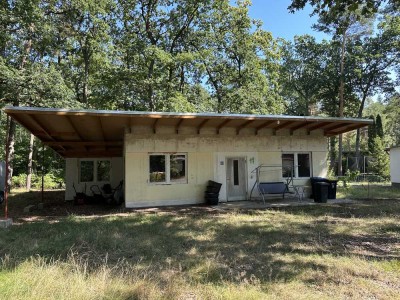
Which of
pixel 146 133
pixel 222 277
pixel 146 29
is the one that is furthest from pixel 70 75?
pixel 222 277

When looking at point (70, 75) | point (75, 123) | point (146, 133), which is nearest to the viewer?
point (75, 123)

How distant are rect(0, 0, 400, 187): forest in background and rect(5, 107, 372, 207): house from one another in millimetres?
6823

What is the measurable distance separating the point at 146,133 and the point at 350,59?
87.2 ft

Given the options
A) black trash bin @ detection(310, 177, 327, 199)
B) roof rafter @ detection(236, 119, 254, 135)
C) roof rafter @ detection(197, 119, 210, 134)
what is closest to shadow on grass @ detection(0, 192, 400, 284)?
black trash bin @ detection(310, 177, 327, 199)

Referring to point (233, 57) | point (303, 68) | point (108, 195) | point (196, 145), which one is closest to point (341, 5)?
point (196, 145)

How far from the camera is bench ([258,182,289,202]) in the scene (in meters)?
12.8

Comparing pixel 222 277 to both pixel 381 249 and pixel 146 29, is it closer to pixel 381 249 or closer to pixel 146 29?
pixel 381 249

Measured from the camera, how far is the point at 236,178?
13930 millimetres

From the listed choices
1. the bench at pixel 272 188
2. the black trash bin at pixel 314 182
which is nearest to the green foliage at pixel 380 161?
the black trash bin at pixel 314 182

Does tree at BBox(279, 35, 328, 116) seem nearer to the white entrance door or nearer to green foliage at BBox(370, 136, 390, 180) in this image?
green foliage at BBox(370, 136, 390, 180)

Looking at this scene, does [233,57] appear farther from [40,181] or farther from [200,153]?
[40,181]

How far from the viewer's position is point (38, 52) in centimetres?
2169

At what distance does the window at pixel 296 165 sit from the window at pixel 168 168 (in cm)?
448

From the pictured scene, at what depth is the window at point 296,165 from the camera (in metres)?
14.2
